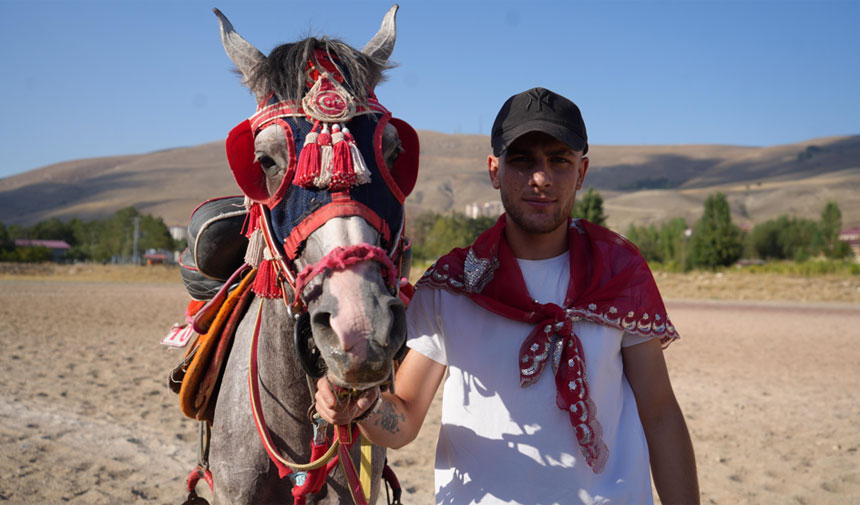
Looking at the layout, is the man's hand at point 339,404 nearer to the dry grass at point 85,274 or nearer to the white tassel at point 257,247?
the white tassel at point 257,247

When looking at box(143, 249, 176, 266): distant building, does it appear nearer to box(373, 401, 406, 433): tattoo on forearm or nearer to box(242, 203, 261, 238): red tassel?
box(242, 203, 261, 238): red tassel

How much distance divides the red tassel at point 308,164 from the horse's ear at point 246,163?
24cm

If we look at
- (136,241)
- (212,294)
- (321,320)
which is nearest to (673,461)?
(321,320)

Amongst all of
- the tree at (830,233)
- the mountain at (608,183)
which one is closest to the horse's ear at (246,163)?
the tree at (830,233)

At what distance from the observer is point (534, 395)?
6.95 ft

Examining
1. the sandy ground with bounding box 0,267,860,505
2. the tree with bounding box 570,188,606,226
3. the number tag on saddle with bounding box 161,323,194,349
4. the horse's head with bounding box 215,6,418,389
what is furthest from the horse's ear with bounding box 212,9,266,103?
the tree with bounding box 570,188,606,226

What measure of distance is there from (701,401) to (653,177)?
6982 inches

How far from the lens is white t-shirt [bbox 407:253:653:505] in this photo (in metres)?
2.06

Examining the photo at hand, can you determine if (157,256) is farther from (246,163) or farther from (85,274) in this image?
(246,163)

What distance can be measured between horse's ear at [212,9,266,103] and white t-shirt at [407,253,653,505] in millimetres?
1078

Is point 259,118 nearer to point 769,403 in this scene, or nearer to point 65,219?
point 769,403

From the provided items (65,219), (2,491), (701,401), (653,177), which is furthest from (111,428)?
(653,177)

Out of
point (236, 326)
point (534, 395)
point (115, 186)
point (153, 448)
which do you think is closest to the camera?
point (534, 395)

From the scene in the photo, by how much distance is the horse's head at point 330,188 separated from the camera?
1.65 m
